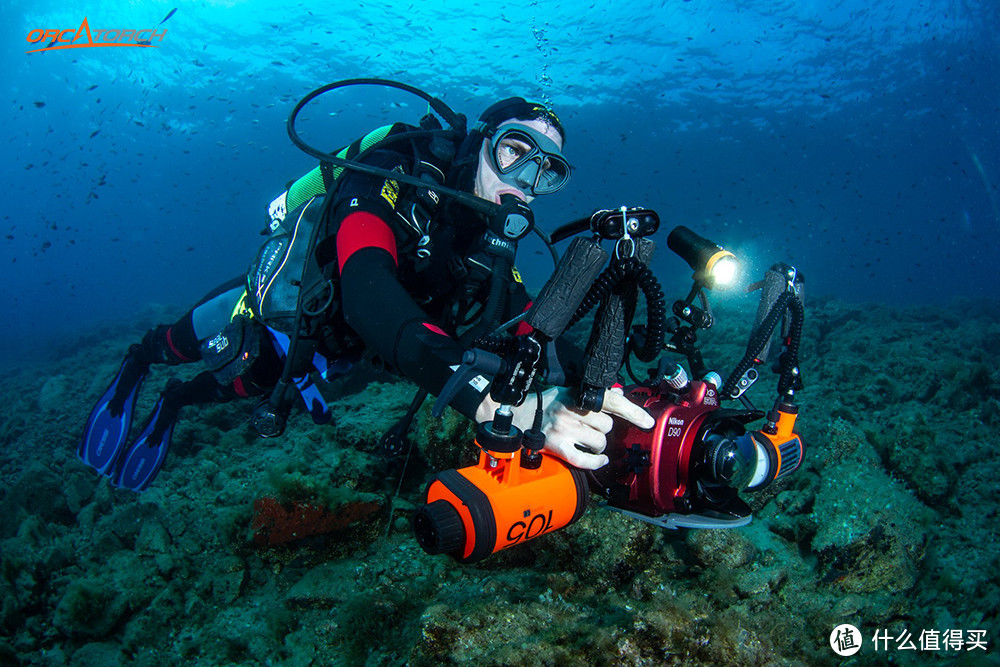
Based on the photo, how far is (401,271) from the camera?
2861 mm

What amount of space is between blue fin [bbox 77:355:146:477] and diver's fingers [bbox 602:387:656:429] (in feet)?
16.6

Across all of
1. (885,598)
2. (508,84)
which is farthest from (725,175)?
(885,598)

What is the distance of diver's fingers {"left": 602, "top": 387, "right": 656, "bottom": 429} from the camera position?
5.29 ft

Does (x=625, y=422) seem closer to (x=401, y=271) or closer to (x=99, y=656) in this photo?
(x=401, y=271)

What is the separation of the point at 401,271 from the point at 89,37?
5882 centimetres

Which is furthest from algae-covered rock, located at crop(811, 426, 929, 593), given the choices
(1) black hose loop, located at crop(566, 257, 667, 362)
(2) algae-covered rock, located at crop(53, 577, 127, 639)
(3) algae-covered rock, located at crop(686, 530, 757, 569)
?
(2) algae-covered rock, located at crop(53, 577, 127, 639)

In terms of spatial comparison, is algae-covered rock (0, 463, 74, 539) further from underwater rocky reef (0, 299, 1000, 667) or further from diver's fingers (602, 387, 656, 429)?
diver's fingers (602, 387, 656, 429)

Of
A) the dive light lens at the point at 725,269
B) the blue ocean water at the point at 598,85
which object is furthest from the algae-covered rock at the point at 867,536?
the blue ocean water at the point at 598,85

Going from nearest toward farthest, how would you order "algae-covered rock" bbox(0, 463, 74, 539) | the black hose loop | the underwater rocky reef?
the black hose loop, the underwater rocky reef, "algae-covered rock" bbox(0, 463, 74, 539)

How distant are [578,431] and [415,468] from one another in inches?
102

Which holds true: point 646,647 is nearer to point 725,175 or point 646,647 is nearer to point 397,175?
point 397,175

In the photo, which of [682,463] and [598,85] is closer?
[682,463]

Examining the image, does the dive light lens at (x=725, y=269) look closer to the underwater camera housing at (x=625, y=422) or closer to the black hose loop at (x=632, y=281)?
the underwater camera housing at (x=625, y=422)

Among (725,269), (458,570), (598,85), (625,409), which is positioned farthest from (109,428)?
(598,85)
